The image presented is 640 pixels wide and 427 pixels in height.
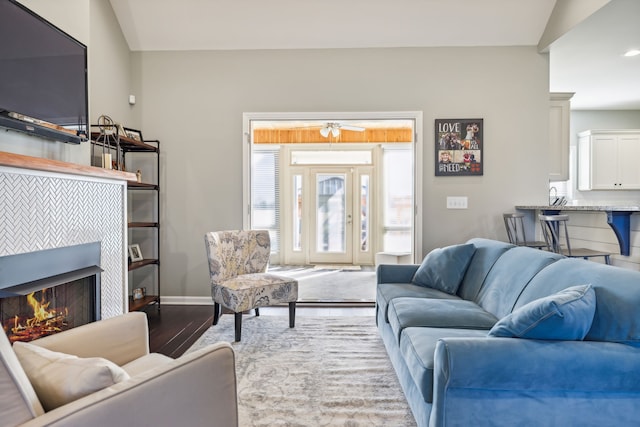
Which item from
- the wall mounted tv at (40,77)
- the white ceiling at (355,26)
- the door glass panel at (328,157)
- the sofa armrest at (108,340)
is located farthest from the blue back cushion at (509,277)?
the door glass panel at (328,157)

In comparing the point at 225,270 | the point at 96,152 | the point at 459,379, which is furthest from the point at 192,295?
the point at 459,379

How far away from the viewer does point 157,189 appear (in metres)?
3.74

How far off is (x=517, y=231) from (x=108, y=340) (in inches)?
150

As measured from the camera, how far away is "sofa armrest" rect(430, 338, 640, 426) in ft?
4.13

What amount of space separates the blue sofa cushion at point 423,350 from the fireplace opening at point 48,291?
6.59 ft

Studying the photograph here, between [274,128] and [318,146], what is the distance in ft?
2.90

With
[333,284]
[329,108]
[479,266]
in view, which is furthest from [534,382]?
[333,284]

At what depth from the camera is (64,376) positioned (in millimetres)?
924

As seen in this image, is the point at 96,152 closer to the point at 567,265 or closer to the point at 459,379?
the point at 459,379

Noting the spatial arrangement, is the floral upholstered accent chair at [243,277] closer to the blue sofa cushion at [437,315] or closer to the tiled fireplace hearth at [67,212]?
the tiled fireplace hearth at [67,212]

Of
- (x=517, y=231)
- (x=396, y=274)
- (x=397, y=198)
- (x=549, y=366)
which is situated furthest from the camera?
(x=397, y=198)

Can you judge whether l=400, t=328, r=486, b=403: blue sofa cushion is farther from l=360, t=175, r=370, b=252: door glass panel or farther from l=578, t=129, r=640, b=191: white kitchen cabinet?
l=578, t=129, r=640, b=191: white kitchen cabinet

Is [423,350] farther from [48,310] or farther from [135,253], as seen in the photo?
[135,253]

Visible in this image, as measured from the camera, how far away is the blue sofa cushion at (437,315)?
1.93m
